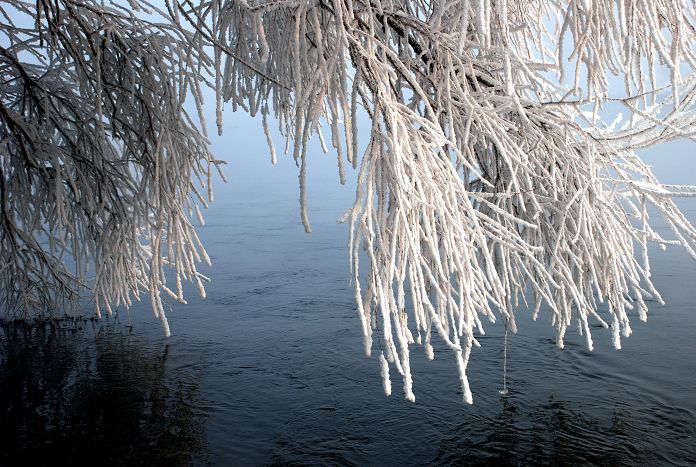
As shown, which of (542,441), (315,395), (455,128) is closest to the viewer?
(455,128)

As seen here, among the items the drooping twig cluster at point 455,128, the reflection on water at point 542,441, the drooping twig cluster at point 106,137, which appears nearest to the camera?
the drooping twig cluster at point 455,128

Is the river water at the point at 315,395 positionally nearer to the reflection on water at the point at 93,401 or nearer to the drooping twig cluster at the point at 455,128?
the reflection on water at the point at 93,401

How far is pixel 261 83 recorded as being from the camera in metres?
4.75

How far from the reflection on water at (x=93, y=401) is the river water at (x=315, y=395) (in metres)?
0.02

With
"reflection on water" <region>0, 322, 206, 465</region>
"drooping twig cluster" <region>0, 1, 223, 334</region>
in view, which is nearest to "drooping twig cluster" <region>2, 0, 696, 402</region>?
"drooping twig cluster" <region>0, 1, 223, 334</region>

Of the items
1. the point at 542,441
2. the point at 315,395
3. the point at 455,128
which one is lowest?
the point at 542,441

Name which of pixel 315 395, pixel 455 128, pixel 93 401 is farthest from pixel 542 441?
pixel 93 401

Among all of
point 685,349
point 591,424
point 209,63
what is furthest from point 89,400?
point 685,349

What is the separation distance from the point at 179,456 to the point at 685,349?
626 centimetres

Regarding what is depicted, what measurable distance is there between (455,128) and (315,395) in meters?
4.06

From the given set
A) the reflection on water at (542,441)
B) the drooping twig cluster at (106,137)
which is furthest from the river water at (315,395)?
the drooping twig cluster at (106,137)

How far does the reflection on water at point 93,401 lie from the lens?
592cm

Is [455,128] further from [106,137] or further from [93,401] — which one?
[93,401]

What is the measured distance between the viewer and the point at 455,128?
3.70 metres
